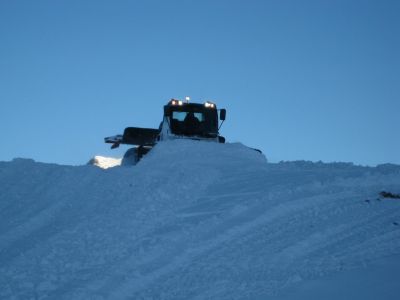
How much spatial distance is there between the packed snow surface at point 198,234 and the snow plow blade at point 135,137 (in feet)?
18.7

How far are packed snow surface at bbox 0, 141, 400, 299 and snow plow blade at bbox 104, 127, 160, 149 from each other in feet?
18.7

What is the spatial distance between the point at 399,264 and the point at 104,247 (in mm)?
3080

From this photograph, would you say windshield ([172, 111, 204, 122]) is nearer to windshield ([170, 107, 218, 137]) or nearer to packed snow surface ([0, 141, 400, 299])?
windshield ([170, 107, 218, 137])

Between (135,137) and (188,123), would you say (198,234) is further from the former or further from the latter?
(135,137)

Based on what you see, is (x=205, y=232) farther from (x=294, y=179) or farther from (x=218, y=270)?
(x=294, y=179)

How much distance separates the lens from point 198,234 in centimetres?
526

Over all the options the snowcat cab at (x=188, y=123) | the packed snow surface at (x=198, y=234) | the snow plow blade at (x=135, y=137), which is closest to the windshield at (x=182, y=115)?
the snowcat cab at (x=188, y=123)

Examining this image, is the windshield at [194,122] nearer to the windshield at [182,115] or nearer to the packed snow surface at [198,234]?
the windshield at [182,115]

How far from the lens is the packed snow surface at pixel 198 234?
4.05 metres

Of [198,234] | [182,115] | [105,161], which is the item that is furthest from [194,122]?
[198,234]

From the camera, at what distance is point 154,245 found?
503 cm

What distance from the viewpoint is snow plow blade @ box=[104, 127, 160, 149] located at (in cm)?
1438

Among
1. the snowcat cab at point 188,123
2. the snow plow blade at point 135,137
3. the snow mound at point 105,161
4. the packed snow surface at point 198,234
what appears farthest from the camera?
the snow mound at point 105,161

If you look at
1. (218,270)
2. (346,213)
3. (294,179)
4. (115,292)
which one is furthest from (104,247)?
(294,179)
